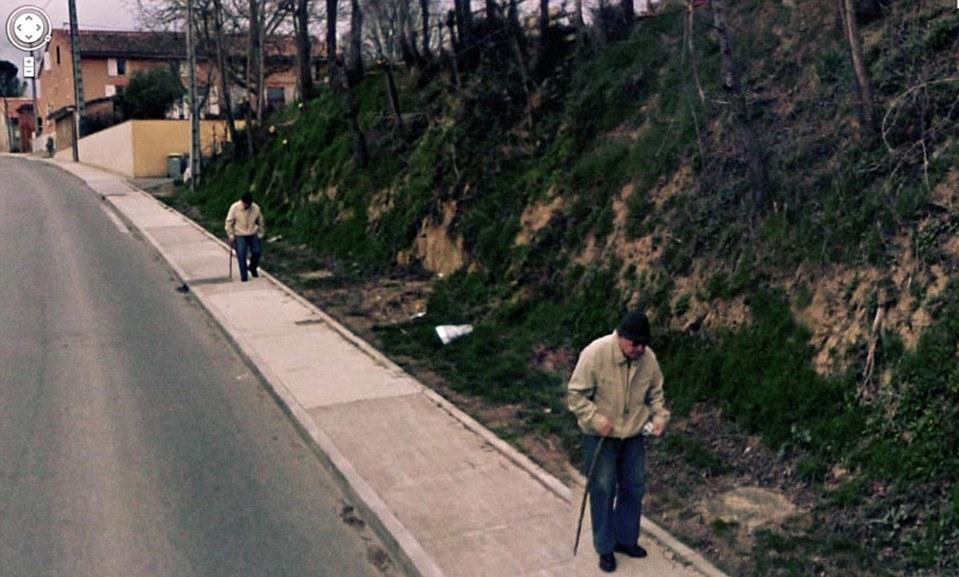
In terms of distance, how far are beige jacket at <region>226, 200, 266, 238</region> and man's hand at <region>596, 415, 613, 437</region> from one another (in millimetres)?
11827

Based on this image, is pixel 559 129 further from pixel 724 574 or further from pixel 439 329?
pixel 724 574

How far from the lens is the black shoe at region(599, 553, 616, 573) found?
6.12 m

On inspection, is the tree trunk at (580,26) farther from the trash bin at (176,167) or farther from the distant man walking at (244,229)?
the trash bin at (176,167)

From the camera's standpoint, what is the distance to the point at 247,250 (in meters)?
17.3

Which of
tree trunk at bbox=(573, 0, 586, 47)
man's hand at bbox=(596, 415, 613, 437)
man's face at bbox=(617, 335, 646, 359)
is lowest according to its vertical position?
man's hand at bbox=(596, 415, 613, 437)

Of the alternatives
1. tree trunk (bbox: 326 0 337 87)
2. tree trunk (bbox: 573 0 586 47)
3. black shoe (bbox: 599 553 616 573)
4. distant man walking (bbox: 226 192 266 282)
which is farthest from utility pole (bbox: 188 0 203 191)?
black shoe (bbox: 599 553 616 573)

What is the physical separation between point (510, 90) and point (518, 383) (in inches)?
277

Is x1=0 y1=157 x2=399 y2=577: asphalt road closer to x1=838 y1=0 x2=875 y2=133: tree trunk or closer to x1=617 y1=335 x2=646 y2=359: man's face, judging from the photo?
x1=617 y1=335 x2=646 y2=359: man's face

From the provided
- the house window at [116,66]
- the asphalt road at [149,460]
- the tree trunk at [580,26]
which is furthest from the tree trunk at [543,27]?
the house window at [116,66]

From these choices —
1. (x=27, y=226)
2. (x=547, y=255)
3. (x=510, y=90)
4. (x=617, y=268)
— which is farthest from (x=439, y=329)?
(x=27, y=226)

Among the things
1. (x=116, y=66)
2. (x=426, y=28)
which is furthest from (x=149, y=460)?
(x=116, y=66)

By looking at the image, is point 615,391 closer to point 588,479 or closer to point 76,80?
point 588,479

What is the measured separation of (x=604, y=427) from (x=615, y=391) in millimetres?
256

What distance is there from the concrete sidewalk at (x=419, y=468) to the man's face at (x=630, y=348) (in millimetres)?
1359
